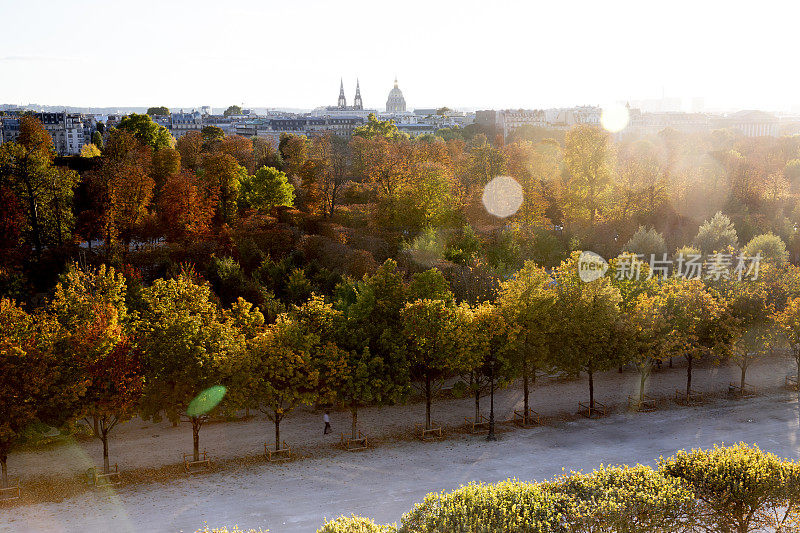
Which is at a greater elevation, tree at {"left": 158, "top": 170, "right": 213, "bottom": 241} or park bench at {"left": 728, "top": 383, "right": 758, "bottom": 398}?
tree at {"left": 158, "top": 170, "right": 213, "bottom": 241}

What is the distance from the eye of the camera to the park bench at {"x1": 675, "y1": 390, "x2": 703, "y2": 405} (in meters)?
35.8

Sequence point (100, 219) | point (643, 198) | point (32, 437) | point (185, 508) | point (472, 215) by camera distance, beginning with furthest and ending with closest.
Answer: point (643, 198)
point (472, 215)
point (100, 219)
point (32, 437)
point (185, 508)

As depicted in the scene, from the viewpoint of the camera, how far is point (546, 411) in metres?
34.7

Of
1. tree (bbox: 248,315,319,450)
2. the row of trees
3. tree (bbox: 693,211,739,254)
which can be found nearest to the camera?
the row of trees

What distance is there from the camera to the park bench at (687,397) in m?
35.8

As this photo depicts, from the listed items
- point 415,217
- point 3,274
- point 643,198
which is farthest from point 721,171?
point 3,274

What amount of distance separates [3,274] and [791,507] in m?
41.9

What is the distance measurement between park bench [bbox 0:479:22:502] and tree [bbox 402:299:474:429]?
15876 mm

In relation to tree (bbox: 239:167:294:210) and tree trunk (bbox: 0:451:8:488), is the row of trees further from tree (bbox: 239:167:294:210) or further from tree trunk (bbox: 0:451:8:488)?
tree (bbox: 239:167:294:210)

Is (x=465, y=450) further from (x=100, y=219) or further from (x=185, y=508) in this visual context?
(x=100, y=219)

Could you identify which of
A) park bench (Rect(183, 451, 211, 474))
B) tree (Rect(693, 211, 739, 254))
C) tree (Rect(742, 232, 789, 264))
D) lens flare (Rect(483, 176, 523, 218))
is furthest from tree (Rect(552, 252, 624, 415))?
lens flare (Rect(483, 176, 523, 218))

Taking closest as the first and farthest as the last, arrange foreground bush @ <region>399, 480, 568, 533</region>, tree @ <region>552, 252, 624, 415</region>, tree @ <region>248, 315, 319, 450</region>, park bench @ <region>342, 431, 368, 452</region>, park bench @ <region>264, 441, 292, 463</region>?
foreground bush @ <region>399, 480, 568, 533</region>
tree @ <region>248, 315, 319, 450</region>
park bench @ <region>264, 441, 292, 463</region>
park bench @ <region>342, 431, 368, 452</region>
tree @ <region>552, 252, 624, 415</region>

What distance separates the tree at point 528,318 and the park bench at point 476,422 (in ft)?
6.23

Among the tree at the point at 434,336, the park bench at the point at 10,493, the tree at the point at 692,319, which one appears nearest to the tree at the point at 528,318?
the tree at the point at 434,336
